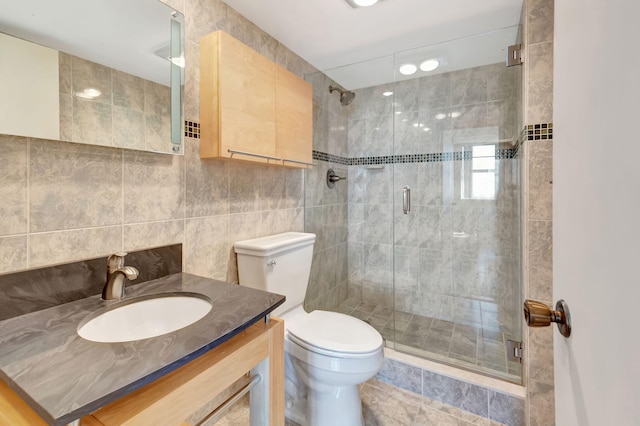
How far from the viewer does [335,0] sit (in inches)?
58.3

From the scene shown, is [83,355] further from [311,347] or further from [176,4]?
[176,4]

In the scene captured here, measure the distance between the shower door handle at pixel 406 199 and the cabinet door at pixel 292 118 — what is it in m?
1.01

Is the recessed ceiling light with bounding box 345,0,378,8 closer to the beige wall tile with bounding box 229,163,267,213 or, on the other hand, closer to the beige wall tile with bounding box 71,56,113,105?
the beige wall tile with bounding box 229,163,267,213

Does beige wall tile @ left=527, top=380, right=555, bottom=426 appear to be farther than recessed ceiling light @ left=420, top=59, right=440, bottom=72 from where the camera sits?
No

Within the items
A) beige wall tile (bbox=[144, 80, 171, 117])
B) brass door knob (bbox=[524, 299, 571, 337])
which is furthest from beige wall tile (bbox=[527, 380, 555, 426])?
beige wall tile (bbox=[144, 80, 171, 117])

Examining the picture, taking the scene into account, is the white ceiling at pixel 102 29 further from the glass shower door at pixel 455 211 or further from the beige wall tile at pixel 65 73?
the glass shower door at pixel 455 211

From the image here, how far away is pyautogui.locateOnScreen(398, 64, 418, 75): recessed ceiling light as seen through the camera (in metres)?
2.15

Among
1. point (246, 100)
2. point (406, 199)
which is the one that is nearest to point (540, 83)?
point (406, 199)

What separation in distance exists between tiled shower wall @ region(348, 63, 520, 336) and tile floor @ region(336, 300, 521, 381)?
0.27 feet

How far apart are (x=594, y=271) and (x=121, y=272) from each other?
1190mm

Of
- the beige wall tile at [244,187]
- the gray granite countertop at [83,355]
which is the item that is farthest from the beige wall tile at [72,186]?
the beige wall tile at [244,187]

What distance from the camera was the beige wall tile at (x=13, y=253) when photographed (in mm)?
828

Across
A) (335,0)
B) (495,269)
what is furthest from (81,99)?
(495,269)

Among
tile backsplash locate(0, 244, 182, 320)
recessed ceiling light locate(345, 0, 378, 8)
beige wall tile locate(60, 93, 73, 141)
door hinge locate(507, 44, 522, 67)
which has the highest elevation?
Result: recessed ceiling light locate(345, 0, 378, 8)
